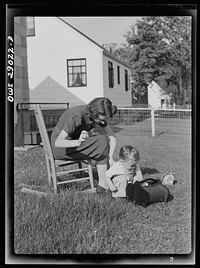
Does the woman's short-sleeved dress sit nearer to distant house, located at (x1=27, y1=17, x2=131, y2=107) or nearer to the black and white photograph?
the black and white photograph

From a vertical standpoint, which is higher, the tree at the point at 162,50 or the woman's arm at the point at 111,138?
the tree at the point at 162,50

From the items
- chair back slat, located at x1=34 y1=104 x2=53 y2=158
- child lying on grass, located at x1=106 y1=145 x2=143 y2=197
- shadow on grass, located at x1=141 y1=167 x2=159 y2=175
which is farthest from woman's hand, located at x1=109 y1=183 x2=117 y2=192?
chair back slat, located at x1=34 y1=104 x2=53 y2=158

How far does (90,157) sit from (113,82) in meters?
0.64

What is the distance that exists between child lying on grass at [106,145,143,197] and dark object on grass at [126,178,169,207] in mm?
57

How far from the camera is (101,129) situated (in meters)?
Result: 2.65

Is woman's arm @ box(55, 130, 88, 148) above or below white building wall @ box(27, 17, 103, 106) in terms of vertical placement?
below

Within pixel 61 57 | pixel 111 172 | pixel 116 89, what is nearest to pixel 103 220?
pixel 111 172

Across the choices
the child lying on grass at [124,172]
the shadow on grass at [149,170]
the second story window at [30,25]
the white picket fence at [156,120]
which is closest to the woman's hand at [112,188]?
the child lying on grass at [124,172]

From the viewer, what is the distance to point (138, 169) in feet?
8.46

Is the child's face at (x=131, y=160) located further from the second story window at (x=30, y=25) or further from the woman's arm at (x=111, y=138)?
the second story window at (x=30, y=25)

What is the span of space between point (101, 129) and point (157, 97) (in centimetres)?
49

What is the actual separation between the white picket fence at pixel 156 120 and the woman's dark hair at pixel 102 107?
0.11 m

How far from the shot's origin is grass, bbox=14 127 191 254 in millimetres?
2107

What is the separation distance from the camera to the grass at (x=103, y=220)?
83.0 inches
